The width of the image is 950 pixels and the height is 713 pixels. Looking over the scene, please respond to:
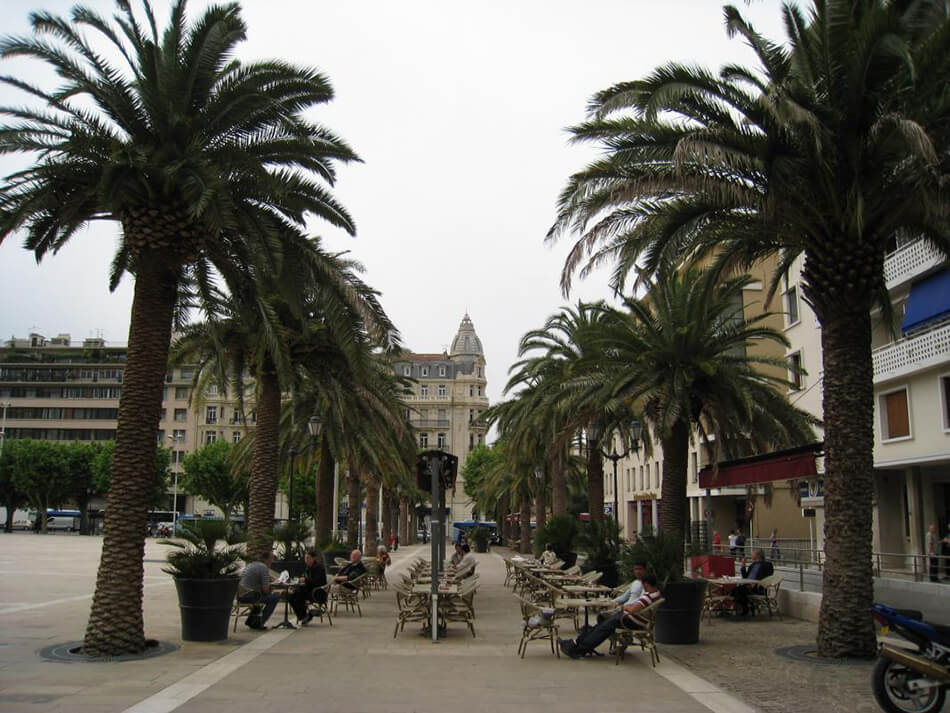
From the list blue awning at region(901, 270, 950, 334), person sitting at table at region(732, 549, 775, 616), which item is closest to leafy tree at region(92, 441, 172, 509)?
blue awning at region(901, 270, 950, 334)

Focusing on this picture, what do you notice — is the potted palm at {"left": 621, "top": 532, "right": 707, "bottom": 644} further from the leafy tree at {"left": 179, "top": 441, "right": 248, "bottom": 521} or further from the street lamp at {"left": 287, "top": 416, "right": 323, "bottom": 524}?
the leafy tree at {"left": 179, "top": 441, "right": 248, "bottom": 521}

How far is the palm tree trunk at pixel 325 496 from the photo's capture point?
2839 cm

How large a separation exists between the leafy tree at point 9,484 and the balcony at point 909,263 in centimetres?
8269

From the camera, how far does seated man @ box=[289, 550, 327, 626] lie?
15.7 m

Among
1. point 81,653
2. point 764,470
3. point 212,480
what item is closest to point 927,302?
point 764,470

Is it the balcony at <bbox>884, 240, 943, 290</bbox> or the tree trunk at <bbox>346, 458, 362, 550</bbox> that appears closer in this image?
the balcony at <bbox>884, 240, 943, 290</bbox>

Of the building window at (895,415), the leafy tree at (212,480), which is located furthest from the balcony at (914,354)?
the leafy tree at (212,480)

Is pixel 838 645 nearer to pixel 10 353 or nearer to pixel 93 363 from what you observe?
pixel 93 363

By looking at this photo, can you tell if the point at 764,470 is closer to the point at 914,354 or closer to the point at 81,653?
the point at 914,354

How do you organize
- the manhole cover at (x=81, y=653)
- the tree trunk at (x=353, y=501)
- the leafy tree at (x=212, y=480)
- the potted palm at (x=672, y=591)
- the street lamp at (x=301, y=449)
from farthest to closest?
1. the leafy tree at (x=212, y=480)
2. the tree trunk at (x=353, y=501)
3. the street lamp at (x=301, y=449)
4. the potted palm at (x=672, y=591)
5. the manhole cover at (x=81, y=653)

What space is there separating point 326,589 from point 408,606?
→ 2.39m

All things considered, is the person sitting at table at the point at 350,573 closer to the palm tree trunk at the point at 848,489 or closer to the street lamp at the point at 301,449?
the street lamp at the point at 301,449

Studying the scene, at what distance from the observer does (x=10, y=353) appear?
114 metres

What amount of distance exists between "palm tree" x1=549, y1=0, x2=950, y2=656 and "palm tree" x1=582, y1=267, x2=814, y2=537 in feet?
19.3
